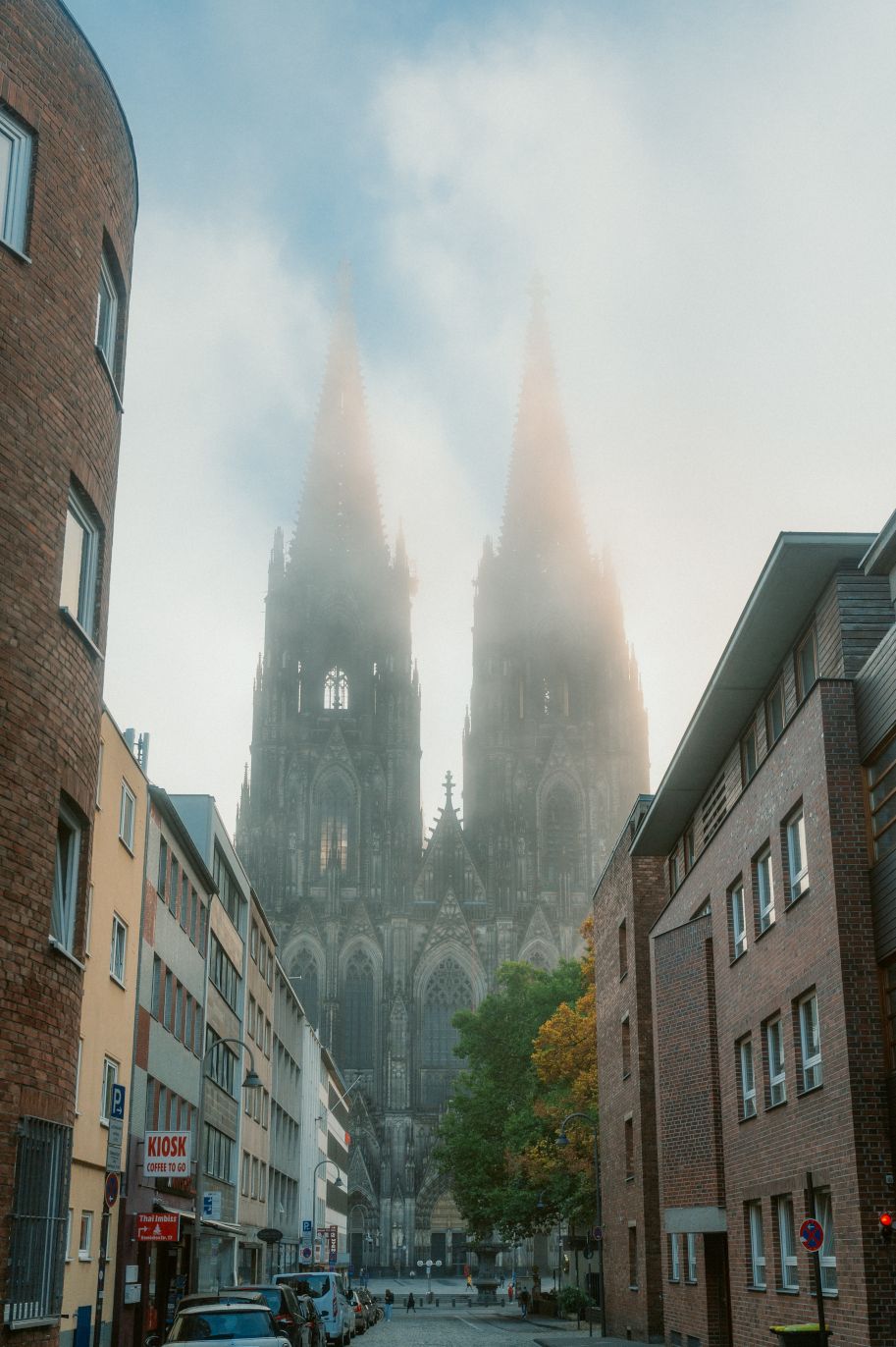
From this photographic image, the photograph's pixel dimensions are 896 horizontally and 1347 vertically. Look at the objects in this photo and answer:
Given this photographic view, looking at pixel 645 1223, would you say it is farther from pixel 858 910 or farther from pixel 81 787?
pixel 81 787

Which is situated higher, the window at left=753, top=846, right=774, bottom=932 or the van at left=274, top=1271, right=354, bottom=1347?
the window at left=753, top=846, right=774, bottom=932

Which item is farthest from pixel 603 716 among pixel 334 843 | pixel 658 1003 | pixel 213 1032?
pixel 658 1003

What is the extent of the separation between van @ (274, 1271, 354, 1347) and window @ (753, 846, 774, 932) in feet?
51.5

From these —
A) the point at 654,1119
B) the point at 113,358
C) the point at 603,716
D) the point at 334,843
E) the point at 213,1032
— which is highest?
the point at 603,716

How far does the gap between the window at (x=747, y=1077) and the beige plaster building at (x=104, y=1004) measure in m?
9.31

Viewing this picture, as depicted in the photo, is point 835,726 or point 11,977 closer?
point 11,977

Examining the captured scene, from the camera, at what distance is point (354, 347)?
12506cm

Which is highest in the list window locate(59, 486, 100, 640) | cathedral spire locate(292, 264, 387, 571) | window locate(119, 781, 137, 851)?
cathedral spire locate(292, 264, 387, 571)

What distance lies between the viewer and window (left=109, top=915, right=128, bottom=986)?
25.5 m

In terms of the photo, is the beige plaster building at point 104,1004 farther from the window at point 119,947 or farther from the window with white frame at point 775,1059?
the window with white frame at point 775,1059

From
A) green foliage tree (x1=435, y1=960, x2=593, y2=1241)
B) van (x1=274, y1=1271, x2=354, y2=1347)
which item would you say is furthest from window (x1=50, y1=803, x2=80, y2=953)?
green foliage tree (x1=435, y1=960, x2=593, y2=1241)

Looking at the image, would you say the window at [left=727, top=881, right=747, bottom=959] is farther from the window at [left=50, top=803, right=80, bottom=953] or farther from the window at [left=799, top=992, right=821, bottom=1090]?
the window at [left=50, top=803, right=80, bottom=953]

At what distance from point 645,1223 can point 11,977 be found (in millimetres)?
23845

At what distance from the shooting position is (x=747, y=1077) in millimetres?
23422
